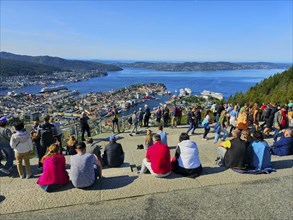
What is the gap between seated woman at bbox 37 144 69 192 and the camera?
438 cm

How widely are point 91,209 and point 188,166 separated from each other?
6.54ft

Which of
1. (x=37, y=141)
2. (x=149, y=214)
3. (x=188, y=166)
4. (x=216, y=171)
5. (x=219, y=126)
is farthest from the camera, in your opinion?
(x=219, y=126)

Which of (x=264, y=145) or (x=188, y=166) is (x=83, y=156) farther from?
(x=264, y=145)

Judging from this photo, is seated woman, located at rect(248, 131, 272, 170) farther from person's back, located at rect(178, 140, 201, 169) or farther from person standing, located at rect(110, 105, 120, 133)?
person standing, located at rect(110, 105, 120, 133)

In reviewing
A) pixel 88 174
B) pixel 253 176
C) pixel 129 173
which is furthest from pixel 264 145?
pixel 88 174

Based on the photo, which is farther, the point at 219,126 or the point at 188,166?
the point at 219,126

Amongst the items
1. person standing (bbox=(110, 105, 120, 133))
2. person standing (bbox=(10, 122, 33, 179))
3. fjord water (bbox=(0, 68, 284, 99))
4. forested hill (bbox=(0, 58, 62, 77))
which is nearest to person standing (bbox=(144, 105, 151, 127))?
person standing (bbox=(110, 105, 120, 133))

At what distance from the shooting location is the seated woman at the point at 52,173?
438 centimetres

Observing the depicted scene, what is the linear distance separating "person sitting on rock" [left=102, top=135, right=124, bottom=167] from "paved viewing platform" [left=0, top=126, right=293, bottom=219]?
78 centimetres

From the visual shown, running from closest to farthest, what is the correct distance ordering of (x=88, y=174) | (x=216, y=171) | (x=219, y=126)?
(x=88, y=174), (x=216, y=171), (x=219, y=126)

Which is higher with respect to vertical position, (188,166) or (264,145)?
(264,145)

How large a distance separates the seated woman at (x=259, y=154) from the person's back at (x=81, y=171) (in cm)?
324

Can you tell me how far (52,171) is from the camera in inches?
174

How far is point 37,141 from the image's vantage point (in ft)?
21.6
